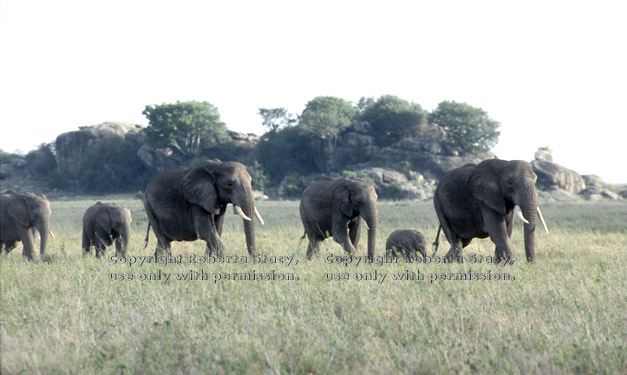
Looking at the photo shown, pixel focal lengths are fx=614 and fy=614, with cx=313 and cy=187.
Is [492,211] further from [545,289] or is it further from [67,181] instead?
[67,181]

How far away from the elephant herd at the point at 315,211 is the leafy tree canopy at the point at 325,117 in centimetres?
5677

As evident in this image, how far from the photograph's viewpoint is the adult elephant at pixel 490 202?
10.9 meters

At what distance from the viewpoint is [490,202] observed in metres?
11.1

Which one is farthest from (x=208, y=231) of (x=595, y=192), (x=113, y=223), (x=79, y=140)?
(x=79, y=140)

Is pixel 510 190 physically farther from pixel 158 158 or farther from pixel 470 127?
pixel 158 158

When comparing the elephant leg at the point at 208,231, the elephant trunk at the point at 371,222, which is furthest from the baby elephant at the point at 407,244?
the elephant leg at the point at 208,231

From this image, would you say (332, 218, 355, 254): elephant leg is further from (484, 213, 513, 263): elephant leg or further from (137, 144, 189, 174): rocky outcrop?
(137, 144, 189, 174): rocky outcrop

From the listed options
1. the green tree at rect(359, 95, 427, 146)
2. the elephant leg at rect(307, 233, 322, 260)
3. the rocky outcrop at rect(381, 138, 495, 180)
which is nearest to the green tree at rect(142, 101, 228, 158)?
the green tree at rect(359, 95, 427, 146)

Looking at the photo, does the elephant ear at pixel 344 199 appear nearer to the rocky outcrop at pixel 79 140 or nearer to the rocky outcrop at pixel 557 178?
the rocky outcrop at pixel 557 178

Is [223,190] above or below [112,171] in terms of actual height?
above

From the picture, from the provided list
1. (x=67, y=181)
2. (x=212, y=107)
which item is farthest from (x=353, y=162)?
(x=67, y=181)

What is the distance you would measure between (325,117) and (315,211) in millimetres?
57601

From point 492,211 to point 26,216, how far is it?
410 inches

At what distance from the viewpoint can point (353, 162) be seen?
69.3m
